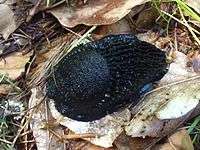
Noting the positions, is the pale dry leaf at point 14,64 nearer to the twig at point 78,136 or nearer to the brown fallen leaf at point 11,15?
the brown fallen leaf at point 11,15

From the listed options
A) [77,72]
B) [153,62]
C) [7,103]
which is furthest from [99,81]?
[7,103]

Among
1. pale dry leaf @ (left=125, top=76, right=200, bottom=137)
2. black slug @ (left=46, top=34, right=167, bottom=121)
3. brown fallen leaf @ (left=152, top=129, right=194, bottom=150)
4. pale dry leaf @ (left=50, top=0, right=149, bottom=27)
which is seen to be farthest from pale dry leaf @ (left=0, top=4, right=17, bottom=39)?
brown fallen leaf @ (left=152, top=129, right=194, bottom=150)

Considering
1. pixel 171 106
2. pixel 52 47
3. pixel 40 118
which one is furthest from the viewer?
pixel 52 47

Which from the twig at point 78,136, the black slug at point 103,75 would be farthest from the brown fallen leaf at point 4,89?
the twig at point 78,136

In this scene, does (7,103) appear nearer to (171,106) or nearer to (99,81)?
(99,81)

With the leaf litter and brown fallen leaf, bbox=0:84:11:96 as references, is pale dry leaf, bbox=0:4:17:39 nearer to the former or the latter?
the leaf litter
